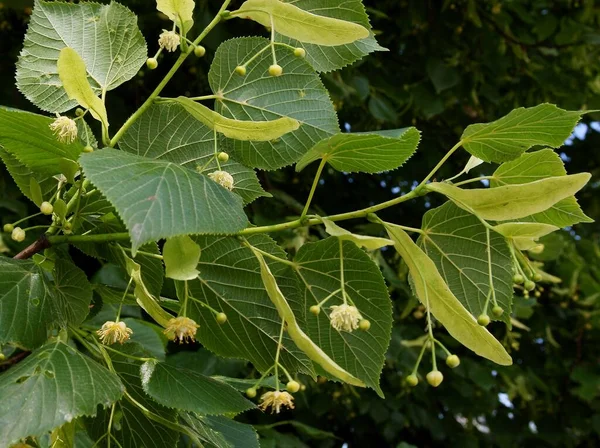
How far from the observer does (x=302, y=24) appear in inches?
31.4

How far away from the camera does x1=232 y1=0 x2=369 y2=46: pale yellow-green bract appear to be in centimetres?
78

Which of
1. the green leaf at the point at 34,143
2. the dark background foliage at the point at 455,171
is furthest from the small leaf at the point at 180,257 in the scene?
the dark background foliage at the point at 455,171

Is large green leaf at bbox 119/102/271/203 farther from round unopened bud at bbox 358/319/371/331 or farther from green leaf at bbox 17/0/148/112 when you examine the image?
round unopened bud at bbox 358/319/371/331

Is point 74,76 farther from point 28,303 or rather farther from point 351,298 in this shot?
point 351,298

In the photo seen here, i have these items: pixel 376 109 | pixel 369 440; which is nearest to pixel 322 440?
pixel 369 440

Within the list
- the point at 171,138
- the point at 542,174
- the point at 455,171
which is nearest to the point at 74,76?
the point at 171,138

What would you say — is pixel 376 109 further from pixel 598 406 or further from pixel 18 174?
pixel 18 174

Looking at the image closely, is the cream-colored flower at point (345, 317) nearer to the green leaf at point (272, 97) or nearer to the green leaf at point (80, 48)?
the green leaf at point (272, 97)

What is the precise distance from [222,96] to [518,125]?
334 mm

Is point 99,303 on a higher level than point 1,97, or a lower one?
higher

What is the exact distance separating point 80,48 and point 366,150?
1.27ft

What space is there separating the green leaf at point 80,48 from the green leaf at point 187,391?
1.10 feet

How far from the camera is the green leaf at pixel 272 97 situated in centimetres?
87

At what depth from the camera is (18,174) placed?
2.89 feet
